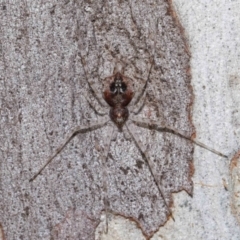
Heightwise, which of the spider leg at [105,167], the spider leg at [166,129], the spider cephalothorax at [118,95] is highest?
the spider cephalothorax at [118,95]

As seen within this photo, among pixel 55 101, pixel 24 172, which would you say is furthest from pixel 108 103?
pixel 24 172

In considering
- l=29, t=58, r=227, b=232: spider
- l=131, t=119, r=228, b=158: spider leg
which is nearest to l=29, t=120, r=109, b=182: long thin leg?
l=29, t=58, r=227, b=232: spider

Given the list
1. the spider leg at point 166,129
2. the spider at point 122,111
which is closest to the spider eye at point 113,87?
the spider at point 122,111

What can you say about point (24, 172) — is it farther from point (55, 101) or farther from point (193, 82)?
point (193, 82)

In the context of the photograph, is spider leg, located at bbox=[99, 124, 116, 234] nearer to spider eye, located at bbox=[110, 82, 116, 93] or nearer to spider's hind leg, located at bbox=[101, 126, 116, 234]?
spider's hind leg, located at bbox=[101, 126, 116, 234]

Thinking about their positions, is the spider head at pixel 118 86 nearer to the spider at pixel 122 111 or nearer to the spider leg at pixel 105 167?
the spider at pixel 122 111

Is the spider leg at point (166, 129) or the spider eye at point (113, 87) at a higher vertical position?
the spider eye at point (113, 87)
